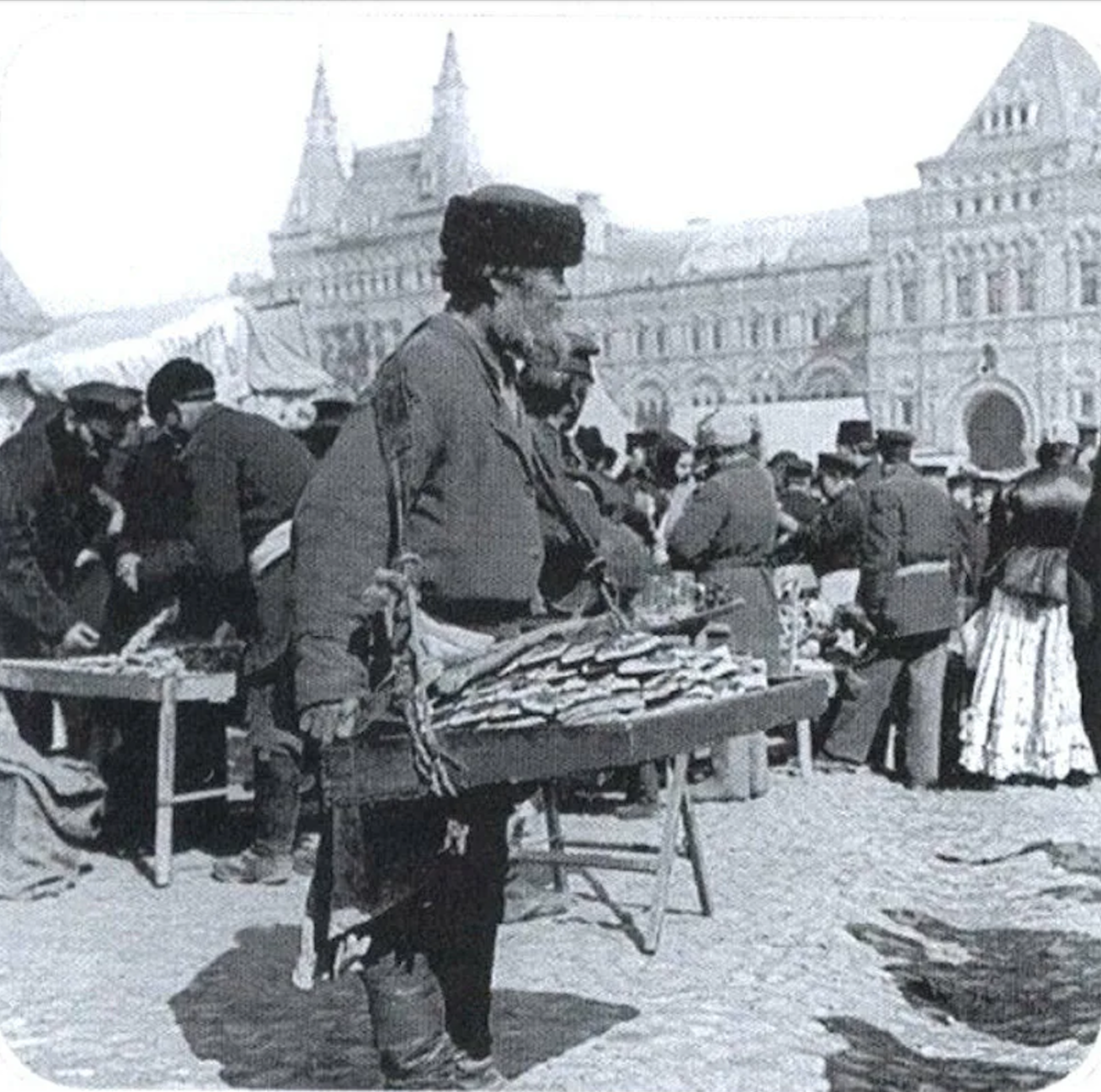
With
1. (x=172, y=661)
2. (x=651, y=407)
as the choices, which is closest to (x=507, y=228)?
(x=172, y=661)

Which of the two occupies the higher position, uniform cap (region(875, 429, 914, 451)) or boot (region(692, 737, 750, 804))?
uniform cap (region(875, 429, 914, 451))

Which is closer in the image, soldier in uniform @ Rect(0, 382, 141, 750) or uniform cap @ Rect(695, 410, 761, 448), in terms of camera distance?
soldier in uniform @ Rect(0, 382, 141, 750)

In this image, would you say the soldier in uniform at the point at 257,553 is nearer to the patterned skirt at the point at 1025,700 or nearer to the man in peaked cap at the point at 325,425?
the man in peaked cap at the point at 325,425

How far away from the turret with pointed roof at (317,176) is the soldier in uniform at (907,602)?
2919 millimetres

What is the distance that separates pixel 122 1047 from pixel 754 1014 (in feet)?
4.76

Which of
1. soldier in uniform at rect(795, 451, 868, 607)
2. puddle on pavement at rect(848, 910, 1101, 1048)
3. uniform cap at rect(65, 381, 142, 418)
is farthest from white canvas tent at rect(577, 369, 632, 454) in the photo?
puddle on pavement at rect(848, 910, 1101, 1048)

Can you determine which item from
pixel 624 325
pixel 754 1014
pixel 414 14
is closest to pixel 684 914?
pixel 754 1014

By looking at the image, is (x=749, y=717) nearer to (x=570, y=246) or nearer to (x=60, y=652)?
(x=570, y=246)

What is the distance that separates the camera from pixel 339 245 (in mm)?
5609

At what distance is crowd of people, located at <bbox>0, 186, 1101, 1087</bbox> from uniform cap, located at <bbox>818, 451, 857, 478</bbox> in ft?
0.14

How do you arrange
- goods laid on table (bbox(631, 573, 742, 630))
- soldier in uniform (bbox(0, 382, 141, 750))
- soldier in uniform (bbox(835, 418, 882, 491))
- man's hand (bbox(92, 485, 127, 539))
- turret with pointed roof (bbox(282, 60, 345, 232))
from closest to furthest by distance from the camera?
turret with pointed roof (bbox(282, 60, 345, 232))
soldier in uniform (bbox(0, 382, 141, 750))
goods laid on table (bbox(631, 573, 742, 630))
man's hand (bbox(92, 485, 127, 539))
soldier in uniform (bbox(835, 418, 882, 491))

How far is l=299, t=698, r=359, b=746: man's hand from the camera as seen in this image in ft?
9.73

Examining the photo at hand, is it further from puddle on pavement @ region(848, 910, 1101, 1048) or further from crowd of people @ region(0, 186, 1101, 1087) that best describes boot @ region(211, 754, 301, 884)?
puddle on pavement @ region(848, 910, 1101, 1048)

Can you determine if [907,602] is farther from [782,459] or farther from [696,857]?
[782,459]
